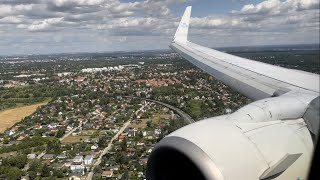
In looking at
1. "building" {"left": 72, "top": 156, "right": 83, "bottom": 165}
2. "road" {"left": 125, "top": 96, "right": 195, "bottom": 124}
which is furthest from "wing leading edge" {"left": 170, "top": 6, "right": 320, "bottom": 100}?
"road" {"left": 125, "top": 96, "right": 195, "bottom": 124}

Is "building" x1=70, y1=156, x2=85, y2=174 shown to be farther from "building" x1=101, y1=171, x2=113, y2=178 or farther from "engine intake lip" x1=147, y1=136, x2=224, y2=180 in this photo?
"engine intake lip" x1=147, y1=136, x2=224, y2=180

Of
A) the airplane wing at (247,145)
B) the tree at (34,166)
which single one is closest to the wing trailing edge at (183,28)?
the airplane wing at (247,145)

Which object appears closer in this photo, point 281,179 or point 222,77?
point 281,179

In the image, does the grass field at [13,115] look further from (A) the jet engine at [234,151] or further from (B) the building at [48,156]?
(A) the jet engine at [234,151]

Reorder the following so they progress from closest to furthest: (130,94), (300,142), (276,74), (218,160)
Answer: (218,160)
(300,142)
(276,74)
(130,94)

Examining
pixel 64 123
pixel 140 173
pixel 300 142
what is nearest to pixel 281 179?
pixel 300 142

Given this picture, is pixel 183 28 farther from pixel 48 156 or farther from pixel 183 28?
pixel 48 156

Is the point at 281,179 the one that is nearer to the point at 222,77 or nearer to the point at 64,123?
the point at 222,77

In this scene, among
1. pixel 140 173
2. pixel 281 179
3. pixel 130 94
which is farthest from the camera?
pixel 130 94
